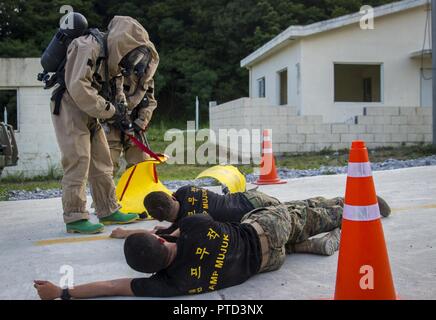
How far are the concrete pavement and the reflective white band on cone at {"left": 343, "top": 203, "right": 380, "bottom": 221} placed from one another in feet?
1.63

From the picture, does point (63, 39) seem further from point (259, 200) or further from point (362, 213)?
point (362, 213)

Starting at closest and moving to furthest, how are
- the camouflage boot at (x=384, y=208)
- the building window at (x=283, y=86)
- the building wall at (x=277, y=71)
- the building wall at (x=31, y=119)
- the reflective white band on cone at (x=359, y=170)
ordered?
the reflective white band on cone at (x=359, y=170), the camouflage boot at (x=384, y=208), the building wall at (x=31, y=119), the building wall at (x=277, y=71), the building window at (x=283, y=86)

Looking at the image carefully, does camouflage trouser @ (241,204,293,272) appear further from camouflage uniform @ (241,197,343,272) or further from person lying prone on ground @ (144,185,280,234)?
person lying prone on ground @ (144,185,280,234)

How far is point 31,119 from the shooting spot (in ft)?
37.5

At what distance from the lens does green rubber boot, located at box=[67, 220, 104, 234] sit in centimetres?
443

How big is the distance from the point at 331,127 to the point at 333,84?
1.63 meters

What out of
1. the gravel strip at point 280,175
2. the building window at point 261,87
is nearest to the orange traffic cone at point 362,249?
the gravel strip at point 280,175

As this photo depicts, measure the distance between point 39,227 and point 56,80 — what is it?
4.77 ft

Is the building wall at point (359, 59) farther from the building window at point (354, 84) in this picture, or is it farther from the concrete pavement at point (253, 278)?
the concrete pavement at point (253, 278)

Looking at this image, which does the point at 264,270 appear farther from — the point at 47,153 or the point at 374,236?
the point at 47,153

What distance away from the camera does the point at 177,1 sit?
36.3 m

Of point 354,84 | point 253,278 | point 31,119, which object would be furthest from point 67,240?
point 354,84

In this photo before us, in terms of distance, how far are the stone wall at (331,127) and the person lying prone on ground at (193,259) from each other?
1091 cm

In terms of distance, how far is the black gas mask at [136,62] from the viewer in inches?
180
